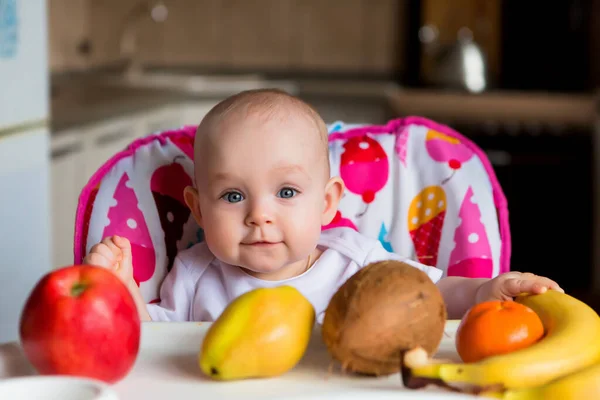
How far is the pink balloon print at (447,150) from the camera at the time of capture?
1521mm

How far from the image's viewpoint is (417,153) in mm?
1540

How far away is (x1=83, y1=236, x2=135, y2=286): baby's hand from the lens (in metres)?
1.19

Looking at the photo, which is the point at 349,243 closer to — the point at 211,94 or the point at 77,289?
the point at 77,289

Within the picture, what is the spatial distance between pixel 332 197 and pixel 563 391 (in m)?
0.69

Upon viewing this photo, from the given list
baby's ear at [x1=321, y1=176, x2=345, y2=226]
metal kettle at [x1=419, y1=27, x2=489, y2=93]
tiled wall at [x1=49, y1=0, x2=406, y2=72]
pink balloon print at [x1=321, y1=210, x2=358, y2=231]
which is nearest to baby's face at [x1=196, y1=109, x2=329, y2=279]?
baby's ear at [x1=321, y1=176, x2=345, y2=226]

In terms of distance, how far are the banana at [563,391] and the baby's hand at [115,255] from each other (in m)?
0.60

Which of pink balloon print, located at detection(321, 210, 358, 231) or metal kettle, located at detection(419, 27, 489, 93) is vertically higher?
metal kettle, located at detection(419, 27, 489, 93)

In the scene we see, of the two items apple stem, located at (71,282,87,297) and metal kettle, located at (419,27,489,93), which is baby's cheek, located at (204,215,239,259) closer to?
apple stem, located at (71,282,87,297)

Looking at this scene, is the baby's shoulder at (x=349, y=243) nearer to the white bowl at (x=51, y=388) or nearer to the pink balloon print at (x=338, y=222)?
the pink balloon print at (x=338, y=222)

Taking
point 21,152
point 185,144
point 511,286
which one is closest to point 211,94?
point 21,152

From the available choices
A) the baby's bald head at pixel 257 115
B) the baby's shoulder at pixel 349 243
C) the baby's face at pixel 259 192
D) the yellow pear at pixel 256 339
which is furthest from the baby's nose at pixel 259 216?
the yellow pear at pixel 256 339

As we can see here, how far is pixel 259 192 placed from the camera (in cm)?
123

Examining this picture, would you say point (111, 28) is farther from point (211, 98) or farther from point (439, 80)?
point (439, 80)

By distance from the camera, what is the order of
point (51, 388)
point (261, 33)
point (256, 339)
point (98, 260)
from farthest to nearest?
point (261, 33) < point (98, 260) < point (256, 339) < point (51, 388)
